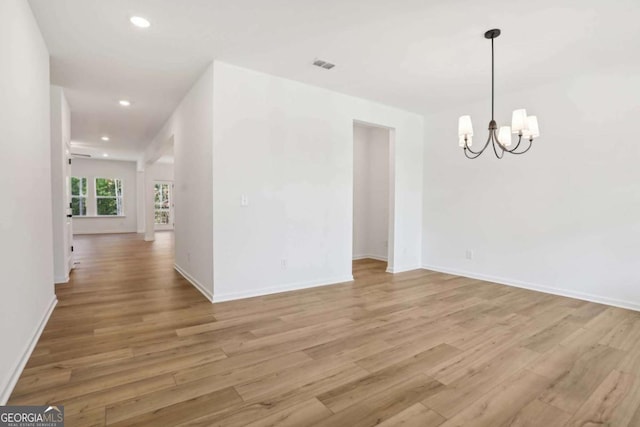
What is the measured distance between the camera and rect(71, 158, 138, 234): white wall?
11.1 m

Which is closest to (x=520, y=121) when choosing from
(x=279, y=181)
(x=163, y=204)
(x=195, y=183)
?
(x=279, y=181)

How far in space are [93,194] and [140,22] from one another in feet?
35.7

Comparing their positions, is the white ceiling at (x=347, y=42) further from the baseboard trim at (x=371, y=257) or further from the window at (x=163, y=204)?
the window at (x=163, y=204)

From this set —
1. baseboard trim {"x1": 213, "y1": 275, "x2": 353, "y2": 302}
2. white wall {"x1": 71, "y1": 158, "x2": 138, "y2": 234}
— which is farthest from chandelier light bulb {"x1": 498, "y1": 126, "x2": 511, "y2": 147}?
white wall {"x1": 71, "y1": 158, "x2": 138, "y2": 234}

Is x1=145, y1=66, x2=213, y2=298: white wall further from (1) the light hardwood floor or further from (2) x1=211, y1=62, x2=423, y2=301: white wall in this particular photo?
Result: (1) the light hardwood floor

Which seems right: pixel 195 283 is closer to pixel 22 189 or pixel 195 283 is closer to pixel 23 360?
pixel 23 360

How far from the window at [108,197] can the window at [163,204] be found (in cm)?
124

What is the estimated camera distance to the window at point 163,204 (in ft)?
41.2

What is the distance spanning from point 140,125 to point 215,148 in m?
4.04

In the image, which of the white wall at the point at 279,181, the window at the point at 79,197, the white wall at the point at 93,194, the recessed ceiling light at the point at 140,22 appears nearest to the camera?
the recessed ceiling light at the point at 140,22

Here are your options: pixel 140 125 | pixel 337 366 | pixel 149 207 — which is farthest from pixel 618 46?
pixel 149 207

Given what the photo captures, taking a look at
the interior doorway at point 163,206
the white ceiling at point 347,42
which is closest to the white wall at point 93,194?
the interior doorway at point 163,206

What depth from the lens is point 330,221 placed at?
4363 mm

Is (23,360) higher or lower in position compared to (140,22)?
lower
